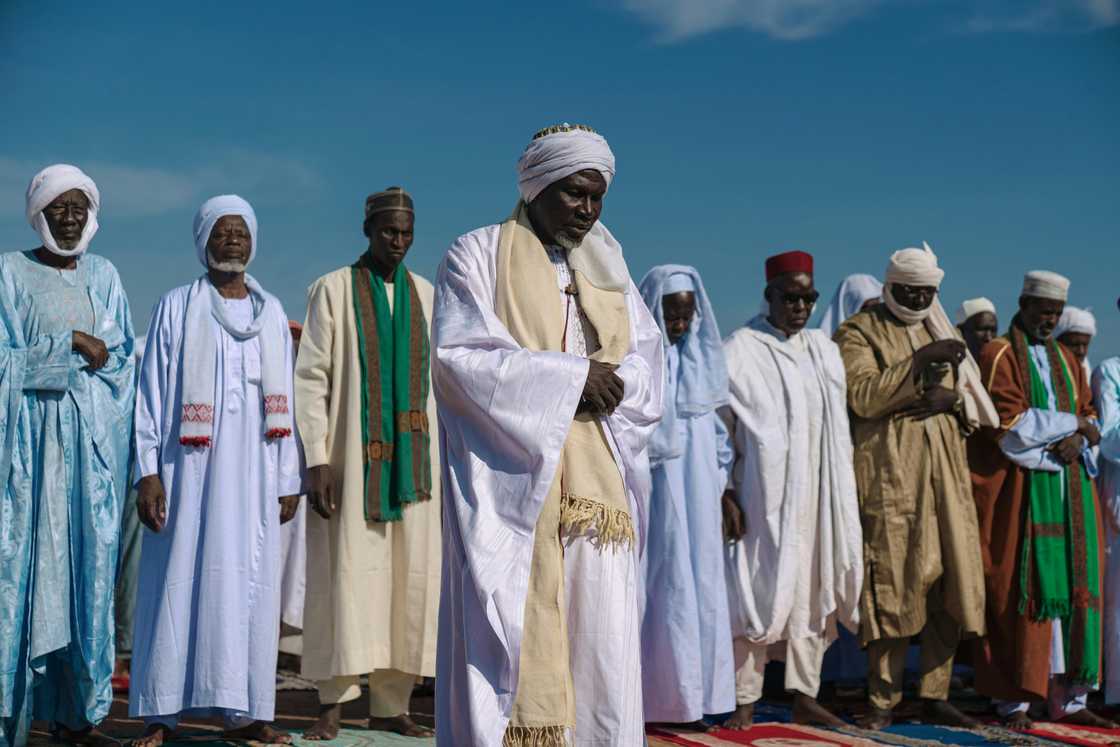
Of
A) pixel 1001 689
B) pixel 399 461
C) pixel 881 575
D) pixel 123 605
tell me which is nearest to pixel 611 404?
pixel 399 461

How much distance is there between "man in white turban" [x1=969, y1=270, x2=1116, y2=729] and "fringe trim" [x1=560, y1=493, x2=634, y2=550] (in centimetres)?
452

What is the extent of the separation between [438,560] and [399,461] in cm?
59

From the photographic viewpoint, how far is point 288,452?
7.24 m

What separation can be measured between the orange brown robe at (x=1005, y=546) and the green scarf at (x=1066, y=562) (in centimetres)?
7

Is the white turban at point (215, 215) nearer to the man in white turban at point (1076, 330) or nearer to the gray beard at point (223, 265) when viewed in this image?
the gray beard at point (223, 265)

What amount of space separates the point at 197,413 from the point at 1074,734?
5410 millimetres

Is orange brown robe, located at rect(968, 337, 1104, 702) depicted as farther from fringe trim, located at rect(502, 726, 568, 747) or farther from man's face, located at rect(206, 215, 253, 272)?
man's face, located at rect(206, 215, 253, 272)

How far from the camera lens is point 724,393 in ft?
27.1

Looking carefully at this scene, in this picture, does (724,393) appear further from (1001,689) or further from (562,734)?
(562,734)

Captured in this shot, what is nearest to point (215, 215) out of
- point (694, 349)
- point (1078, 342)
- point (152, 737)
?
point (152, 737)

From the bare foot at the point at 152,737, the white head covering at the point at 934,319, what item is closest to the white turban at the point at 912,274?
the white head covering at the point at 934,319

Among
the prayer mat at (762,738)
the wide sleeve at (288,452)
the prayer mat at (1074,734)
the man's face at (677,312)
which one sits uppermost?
the man's face at (677,312)

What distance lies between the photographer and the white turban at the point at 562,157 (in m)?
5.08

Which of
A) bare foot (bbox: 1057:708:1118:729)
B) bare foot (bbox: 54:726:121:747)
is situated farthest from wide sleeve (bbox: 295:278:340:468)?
bare foot (bbox: 1057:708:1118:729)
